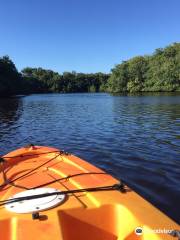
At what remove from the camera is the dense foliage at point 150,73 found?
2970 inches

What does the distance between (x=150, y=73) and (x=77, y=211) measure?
8473cm

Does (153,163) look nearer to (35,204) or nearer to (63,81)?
(35,204)

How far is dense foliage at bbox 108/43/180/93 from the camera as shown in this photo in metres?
75.4

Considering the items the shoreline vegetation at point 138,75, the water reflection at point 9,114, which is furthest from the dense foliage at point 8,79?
the water reflection at point 9,114

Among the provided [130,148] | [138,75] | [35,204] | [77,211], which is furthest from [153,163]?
[138,75]

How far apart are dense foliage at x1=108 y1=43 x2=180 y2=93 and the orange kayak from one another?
72789 mm

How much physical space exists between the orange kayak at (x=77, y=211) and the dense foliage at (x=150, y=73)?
72.8 meters

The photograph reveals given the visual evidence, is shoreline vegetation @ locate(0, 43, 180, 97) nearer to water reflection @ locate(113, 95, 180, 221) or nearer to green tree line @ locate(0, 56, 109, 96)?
green tree line @ locate(0, 56, 109, 96)

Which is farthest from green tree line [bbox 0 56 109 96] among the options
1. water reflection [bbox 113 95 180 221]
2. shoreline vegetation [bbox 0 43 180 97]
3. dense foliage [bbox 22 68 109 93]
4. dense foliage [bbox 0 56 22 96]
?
water reflection [bbox 113 95 180 221]

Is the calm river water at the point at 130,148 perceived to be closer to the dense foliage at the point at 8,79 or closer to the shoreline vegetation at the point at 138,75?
the shoreline vegetation at the point at 138,75

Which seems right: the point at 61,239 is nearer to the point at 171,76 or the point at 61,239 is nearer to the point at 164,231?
the point at 164,231

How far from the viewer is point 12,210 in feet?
12.5

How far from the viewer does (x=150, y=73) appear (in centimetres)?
8544

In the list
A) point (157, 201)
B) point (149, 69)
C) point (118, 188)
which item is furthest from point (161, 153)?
point (149, 69)
